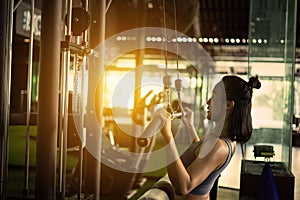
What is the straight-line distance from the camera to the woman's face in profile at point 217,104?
7.68 feet

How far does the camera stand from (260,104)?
5859mm

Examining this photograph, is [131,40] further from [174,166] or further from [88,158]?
[174,166]

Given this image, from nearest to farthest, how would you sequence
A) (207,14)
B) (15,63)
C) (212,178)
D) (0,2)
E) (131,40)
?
(212,178), (0,2), (207,14), (131,40), (15,63)

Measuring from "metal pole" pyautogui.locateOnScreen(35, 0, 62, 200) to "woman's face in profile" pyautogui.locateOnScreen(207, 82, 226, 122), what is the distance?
31.3 inches

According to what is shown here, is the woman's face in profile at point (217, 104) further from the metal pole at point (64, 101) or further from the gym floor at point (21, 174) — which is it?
the gym floor at point (21, 174)

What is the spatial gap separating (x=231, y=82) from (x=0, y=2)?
168cm

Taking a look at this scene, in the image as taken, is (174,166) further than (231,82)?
No

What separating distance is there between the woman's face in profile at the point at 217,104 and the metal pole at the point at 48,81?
79cm

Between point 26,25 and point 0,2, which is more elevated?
point 26,25

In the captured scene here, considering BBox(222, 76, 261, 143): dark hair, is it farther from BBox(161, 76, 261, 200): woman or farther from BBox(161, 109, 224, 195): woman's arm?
BBox(161, 109, 224, 195): woman's arm

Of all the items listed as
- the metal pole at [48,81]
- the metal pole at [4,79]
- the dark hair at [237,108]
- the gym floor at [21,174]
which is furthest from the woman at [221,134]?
the gym floor at [21,174]

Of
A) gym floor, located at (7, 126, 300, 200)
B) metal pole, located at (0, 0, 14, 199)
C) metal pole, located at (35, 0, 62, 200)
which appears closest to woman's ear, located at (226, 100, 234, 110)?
metal pole, located at (35, 0, 62, 200)

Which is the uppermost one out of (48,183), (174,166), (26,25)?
(26,25)

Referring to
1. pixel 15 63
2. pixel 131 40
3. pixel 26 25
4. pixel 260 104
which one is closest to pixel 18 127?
pixel 15 63
